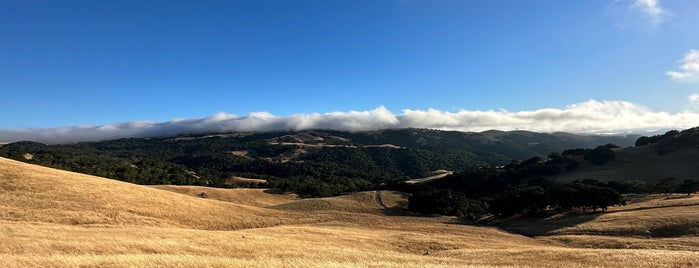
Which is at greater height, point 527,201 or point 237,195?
point 527,201

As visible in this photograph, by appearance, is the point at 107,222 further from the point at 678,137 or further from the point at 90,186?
the point at 678,137

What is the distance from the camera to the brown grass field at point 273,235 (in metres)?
27.9

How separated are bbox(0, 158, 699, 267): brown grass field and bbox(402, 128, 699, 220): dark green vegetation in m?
5.43

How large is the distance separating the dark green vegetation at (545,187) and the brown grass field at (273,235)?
5.43 meters

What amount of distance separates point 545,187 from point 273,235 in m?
105

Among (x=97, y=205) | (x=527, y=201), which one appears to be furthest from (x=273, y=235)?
(x=527, y=201)

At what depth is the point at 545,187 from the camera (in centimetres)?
12200

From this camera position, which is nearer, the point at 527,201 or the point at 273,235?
the point at 273,235

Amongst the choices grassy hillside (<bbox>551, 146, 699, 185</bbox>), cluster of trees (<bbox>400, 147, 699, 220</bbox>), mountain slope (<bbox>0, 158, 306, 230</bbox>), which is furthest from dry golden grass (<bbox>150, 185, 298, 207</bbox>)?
grassy hillside (<bbox>551, 146, 699, 185</bbox>)

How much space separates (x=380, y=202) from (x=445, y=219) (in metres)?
21.1

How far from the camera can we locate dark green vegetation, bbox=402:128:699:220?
7275cm

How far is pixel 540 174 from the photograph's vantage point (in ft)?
509

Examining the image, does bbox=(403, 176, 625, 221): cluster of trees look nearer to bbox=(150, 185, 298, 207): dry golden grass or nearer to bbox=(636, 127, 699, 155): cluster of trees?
bbox=(150, 185, 298, 207): dry golden grass

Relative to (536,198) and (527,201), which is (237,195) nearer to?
(527,201)
